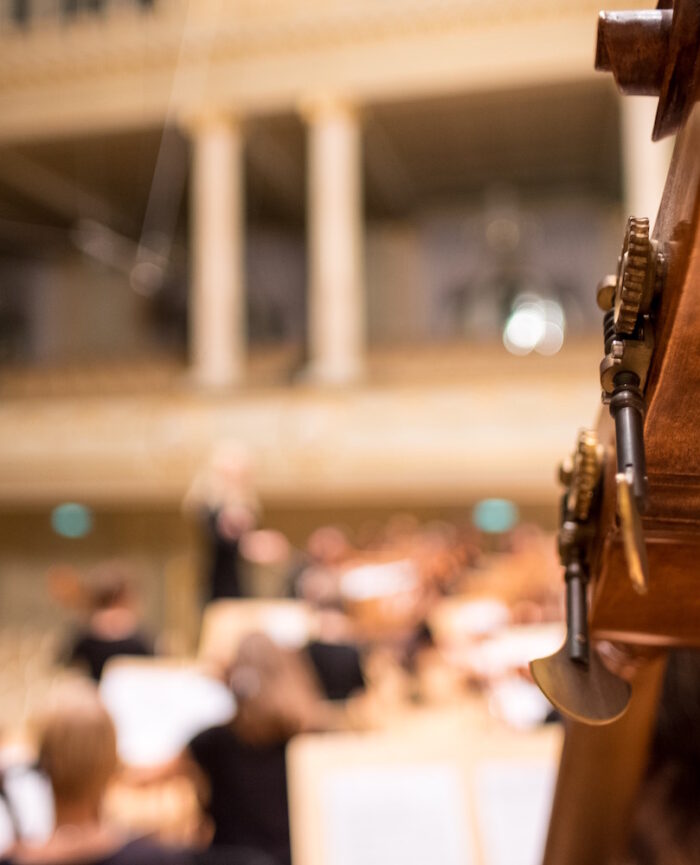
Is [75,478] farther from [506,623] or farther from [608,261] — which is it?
[608,261]

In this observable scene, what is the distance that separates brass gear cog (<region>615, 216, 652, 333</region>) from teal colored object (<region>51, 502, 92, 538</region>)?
13161 millimetres

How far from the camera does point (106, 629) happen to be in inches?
180

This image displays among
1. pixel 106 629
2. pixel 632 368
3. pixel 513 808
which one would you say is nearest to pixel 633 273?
pixel 632 368

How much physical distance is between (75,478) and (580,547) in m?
11.5

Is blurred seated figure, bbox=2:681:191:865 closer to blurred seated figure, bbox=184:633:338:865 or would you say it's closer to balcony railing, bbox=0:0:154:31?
blurred seated figure, bbox=184:633:338:865

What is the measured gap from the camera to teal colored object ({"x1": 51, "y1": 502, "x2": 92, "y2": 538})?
13203 mm

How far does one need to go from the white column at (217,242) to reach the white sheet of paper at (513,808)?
9896 millimetres

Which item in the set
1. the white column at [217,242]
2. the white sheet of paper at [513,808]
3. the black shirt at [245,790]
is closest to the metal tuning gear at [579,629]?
the white sheet of paper at [513,808]

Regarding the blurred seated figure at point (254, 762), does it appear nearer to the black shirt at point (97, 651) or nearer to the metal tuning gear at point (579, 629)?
the black shirt at point (97, 651)

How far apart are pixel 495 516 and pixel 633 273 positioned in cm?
1153

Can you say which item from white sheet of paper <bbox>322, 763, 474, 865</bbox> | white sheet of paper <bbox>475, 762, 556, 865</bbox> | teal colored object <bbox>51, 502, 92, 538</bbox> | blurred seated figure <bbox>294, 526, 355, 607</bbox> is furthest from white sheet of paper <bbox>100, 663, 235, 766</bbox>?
teal colored object <bbox>51, 502, 92, 538</bbox>

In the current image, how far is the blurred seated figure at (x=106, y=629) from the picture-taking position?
14.7ft

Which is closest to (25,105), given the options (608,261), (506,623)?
(608,261)

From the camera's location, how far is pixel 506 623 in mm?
4281
